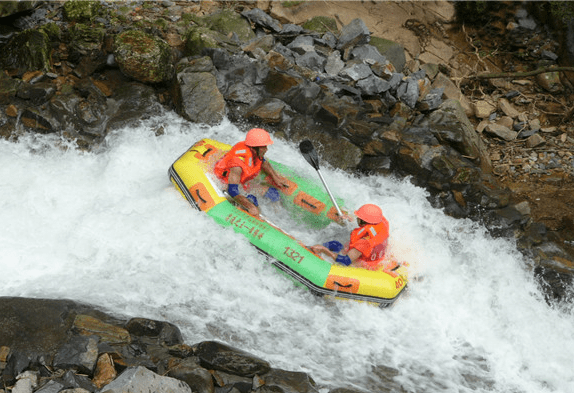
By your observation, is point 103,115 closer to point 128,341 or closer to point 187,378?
point 128,341

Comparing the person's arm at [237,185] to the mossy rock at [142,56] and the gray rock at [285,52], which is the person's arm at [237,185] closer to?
the mossy rock at [142,56]

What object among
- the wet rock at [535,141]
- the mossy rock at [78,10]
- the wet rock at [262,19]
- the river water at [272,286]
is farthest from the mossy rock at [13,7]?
the wet rock at [535,141]

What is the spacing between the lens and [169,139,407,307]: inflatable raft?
585 centimetres

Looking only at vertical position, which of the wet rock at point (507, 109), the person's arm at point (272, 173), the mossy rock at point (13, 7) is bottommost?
the wet rock at point (507, 109)

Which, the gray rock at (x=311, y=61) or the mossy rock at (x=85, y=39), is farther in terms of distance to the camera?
the gray rock at (x=311, y=61)

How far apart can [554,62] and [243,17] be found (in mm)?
5652

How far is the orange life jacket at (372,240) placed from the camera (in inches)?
233

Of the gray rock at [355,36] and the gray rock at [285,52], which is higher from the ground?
the gray rock at [355,36]

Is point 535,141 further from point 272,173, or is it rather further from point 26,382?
point 26,382

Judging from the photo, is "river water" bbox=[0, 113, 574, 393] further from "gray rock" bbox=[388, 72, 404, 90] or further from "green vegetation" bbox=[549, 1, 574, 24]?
→ "green vegetation" bbox=[549, 1, 574, 24]

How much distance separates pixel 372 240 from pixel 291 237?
0.89 metres

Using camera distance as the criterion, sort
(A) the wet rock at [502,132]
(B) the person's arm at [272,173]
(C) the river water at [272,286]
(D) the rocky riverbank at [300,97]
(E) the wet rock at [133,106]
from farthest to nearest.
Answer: (A) the wet rock at [502,132], (E) the wet rock at [133,106], (D) the rocky riverbank at [300,97], (B) the person's arm at [272,173], (C) the river water at [272,286]

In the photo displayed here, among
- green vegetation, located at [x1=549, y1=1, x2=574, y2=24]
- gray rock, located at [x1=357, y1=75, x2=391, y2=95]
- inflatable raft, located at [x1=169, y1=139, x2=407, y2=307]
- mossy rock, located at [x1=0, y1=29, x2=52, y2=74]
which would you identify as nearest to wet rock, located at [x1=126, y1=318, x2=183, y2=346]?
inflatable raft, located at [x1=169, y1=139, x2=407, y2=307]

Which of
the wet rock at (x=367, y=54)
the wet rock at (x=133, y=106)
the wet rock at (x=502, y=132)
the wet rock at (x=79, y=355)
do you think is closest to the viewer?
the wet rock at (x=79, y=355)
